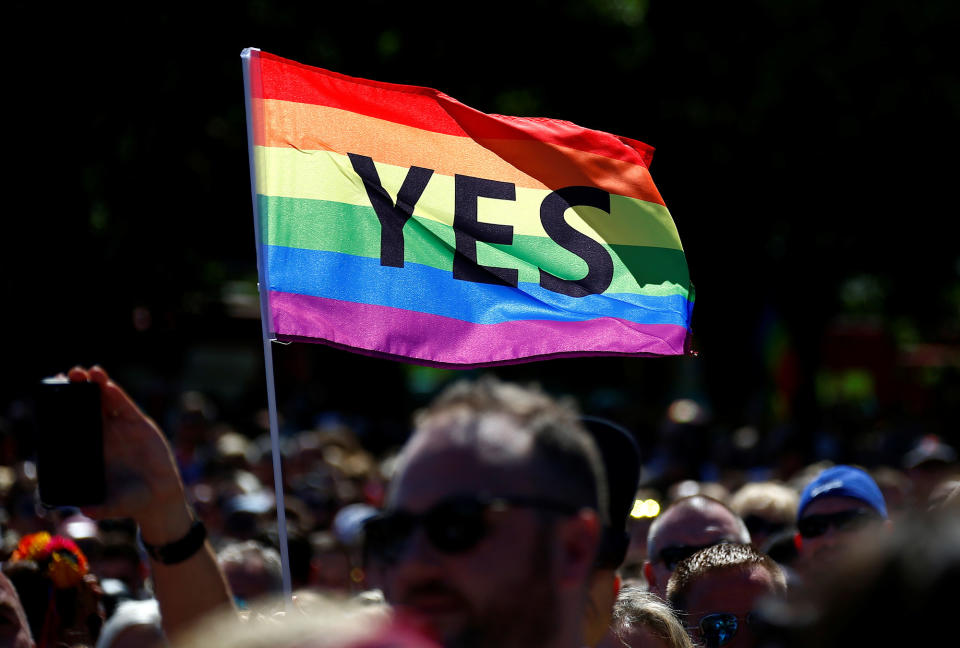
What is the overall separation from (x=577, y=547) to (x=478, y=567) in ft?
0.59

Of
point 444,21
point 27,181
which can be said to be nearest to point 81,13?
point 27,181

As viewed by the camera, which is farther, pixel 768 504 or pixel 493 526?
pixel 768 504

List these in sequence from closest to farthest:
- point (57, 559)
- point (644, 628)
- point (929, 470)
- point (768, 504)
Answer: point (644, 628)
point (57, 559)
point (768, 504)
point (929, 470)

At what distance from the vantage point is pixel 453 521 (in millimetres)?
1795

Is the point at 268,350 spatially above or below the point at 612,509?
above

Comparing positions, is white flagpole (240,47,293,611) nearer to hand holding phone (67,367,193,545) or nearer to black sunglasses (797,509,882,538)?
hand holding phone (67,367,193,545)

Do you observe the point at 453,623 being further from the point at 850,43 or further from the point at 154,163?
the point at 850,43

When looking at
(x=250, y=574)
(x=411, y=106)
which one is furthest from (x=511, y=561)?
(x=250, y=574)

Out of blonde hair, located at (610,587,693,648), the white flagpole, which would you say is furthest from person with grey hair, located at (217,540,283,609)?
blonde hair, located at (610,587,693,648)

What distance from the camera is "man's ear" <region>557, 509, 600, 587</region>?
6.03ft

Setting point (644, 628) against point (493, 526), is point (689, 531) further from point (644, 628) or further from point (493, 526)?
point (493, 526)

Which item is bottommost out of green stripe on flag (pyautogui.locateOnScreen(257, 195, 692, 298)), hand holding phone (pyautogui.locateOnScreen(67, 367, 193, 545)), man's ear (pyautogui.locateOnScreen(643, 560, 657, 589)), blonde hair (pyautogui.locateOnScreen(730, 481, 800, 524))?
blonde hair (pyautogui.locateOnScreen(730, 481, 800, 524))

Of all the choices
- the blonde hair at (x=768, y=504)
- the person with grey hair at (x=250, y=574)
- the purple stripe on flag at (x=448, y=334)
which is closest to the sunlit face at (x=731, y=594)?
the purple stripe on flag at (x=448, y=334)

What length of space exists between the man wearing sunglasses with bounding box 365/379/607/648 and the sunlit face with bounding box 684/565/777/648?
2.06 metres
